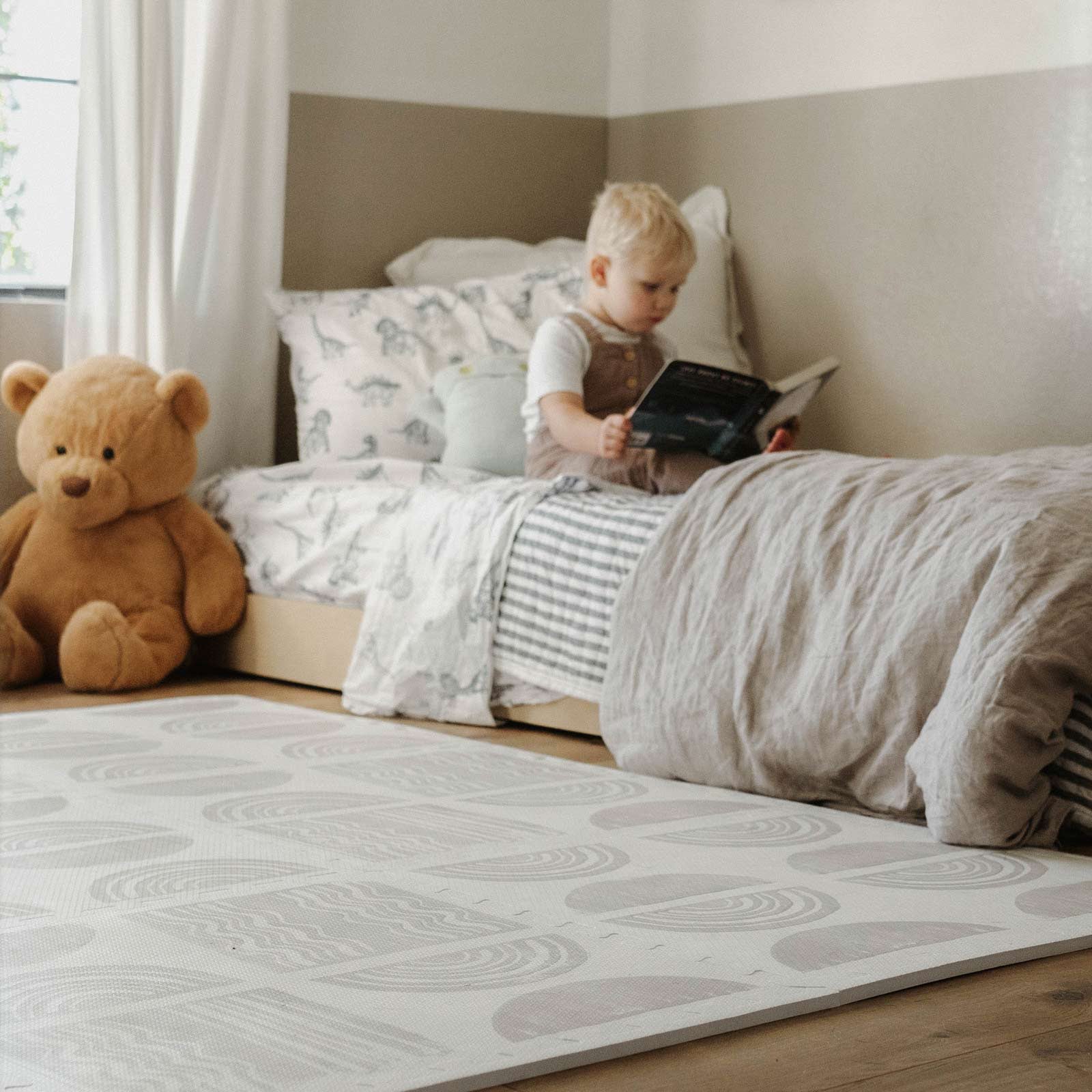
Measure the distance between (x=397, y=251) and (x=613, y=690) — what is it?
5.78ft

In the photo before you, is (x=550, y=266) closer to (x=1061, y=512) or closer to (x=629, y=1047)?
(x=1061, y=512)

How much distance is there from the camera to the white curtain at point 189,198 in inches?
114

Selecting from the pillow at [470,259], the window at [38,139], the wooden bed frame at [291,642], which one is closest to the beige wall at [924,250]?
the pillow at [470,259]

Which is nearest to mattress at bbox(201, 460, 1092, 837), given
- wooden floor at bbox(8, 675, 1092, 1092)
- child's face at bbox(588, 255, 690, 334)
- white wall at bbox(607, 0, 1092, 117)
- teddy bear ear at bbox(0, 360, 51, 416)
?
child's face at bbox(588, 255, 690, 334)

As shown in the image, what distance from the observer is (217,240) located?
10.1 ft

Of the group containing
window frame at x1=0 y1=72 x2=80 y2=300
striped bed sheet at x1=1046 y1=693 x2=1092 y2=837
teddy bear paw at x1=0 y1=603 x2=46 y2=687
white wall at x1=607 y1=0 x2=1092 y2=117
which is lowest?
teddy bear paw at x1=0 y1=603 x2=46 y2=687

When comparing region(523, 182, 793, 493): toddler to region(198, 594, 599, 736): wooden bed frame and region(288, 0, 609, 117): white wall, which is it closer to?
region(198, 594, 599, 736): wooden bed frame

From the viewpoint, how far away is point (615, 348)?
256 centimetres

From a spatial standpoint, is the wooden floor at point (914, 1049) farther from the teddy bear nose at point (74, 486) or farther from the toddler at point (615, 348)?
the teddy bear nose at point (74, 486)

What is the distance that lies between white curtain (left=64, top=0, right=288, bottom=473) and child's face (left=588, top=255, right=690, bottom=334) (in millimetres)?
886

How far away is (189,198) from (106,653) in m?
0.97

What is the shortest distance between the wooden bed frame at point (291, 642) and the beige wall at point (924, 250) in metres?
1.10

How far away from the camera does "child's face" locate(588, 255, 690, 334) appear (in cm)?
250

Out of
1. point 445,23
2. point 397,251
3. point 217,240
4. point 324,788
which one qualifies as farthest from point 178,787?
point 445,23
